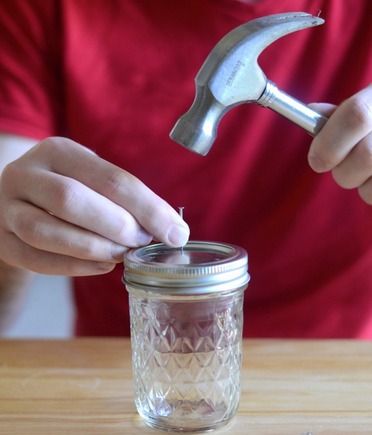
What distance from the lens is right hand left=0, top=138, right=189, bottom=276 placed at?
0.66 m

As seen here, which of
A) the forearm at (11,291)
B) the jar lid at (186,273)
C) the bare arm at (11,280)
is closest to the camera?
the jar lid at (186,273)

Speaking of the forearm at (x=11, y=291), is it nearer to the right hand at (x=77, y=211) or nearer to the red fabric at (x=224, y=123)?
the red fabric at (x=224, y=123)

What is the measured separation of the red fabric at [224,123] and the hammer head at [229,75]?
1.12ft

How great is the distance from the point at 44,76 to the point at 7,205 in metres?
0.42

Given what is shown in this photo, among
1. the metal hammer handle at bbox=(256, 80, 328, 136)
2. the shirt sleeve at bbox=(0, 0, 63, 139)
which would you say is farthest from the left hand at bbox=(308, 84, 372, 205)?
the shirt sleeve at bbox=(0, 0, 63, 139)

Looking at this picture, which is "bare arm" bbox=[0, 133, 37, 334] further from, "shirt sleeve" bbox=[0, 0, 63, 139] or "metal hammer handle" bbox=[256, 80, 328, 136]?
"metal hammer handle" bbox=[256, 80, 328, 136]

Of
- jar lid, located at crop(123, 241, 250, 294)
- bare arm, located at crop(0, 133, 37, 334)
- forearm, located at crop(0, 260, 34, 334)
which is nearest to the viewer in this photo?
jar lid, located at crop(123, 241, 250, 294)

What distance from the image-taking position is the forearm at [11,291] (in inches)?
43.1

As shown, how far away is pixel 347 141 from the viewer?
0.71 metres

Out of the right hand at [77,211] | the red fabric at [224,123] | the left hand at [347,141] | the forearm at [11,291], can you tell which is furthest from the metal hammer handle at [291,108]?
the forearm at [11,291]

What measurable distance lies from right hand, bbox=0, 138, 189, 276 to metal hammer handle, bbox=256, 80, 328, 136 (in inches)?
7.1

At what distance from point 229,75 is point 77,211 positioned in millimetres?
238

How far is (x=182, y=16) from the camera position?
0.99m

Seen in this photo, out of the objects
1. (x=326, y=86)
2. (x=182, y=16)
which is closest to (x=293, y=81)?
(x=326, y=86)
